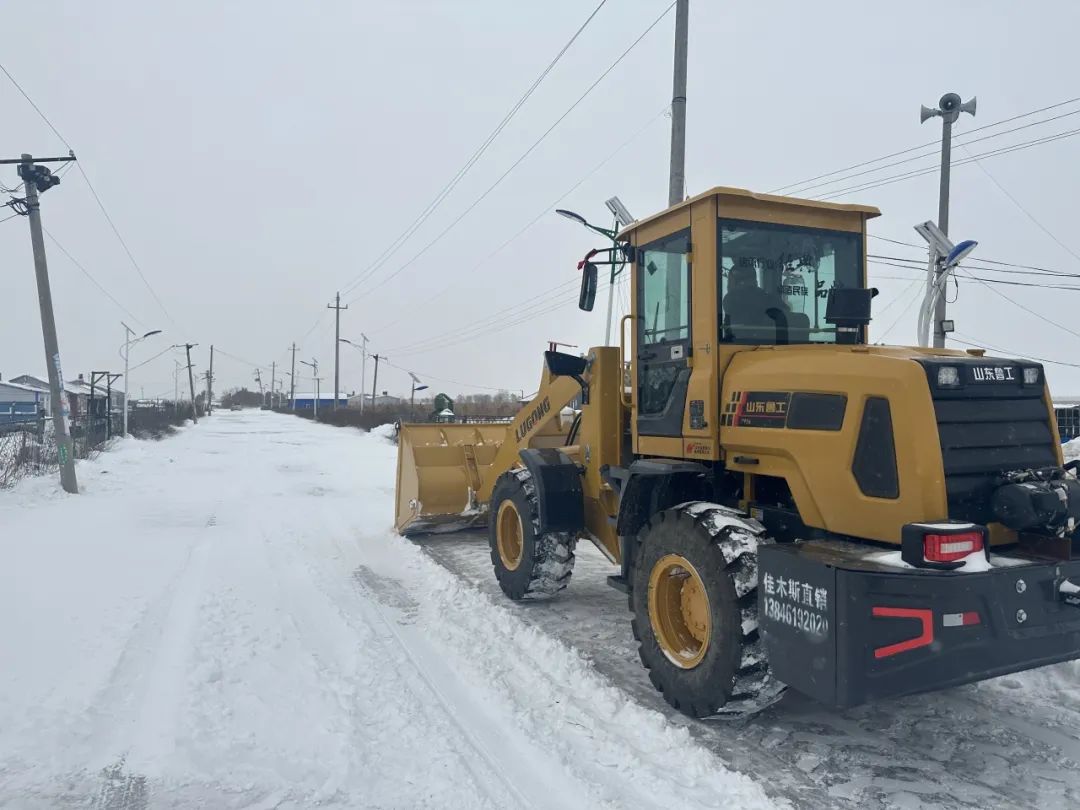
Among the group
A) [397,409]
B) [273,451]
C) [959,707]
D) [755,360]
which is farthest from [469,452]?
[397,409]

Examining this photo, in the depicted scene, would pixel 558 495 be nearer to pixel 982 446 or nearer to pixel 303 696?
pixel 303 696

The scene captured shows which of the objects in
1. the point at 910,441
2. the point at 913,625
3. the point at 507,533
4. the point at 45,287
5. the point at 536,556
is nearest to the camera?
the point at 913,625

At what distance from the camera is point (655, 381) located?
5230 millimetres

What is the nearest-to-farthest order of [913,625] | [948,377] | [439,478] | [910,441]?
[913,625] → [910,441] → [948,377] → [439,478]

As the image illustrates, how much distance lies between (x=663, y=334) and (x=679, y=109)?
696cm

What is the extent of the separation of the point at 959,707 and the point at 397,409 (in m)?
46.2

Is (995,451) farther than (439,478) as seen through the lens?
No

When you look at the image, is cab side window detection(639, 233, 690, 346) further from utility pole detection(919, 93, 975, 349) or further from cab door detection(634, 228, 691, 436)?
utility pole detection(919, 93, 975, 349)

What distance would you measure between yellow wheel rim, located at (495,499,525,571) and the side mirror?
2.18 metres

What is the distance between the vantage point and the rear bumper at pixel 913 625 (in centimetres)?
320

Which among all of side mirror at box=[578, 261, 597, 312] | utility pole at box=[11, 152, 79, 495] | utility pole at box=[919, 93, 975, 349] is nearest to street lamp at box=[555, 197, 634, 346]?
side mirror at box=[578, 261, 597, 312]

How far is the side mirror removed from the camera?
5500 millimetres

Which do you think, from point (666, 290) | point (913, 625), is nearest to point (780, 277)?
point (666, 290)

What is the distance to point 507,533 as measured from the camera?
23.1 ft
